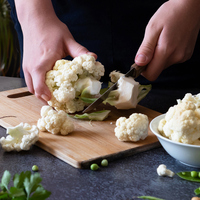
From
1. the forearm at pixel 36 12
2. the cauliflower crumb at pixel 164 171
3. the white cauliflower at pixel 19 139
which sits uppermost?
the forearm at pixel 36 12

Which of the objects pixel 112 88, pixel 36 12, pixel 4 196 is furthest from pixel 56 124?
pixel 36 12

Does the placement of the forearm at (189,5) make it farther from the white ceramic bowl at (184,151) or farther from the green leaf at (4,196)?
the green leaf at (4,196)

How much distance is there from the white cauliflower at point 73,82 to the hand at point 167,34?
232 millimetres

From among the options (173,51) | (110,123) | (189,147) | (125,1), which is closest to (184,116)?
(189,147)

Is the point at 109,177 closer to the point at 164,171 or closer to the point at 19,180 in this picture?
the point at 164,171

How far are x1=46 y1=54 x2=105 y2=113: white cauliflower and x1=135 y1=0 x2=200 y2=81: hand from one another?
23cm

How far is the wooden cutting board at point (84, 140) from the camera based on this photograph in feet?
4.08

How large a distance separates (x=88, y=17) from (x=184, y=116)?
4.15ft

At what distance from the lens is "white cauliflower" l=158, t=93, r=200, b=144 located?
1.07 metres

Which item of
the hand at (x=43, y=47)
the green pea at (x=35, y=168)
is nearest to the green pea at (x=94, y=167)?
the green pea at (x=35, y=168)

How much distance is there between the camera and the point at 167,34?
5.59ft

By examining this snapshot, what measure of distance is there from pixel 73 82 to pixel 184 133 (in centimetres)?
Answer: 76

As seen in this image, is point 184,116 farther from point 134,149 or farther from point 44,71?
point 44,71

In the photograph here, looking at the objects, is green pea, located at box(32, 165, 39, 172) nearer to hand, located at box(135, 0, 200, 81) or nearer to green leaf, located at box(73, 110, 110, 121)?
green leaf, located at box(73, 110, 110, 121)
